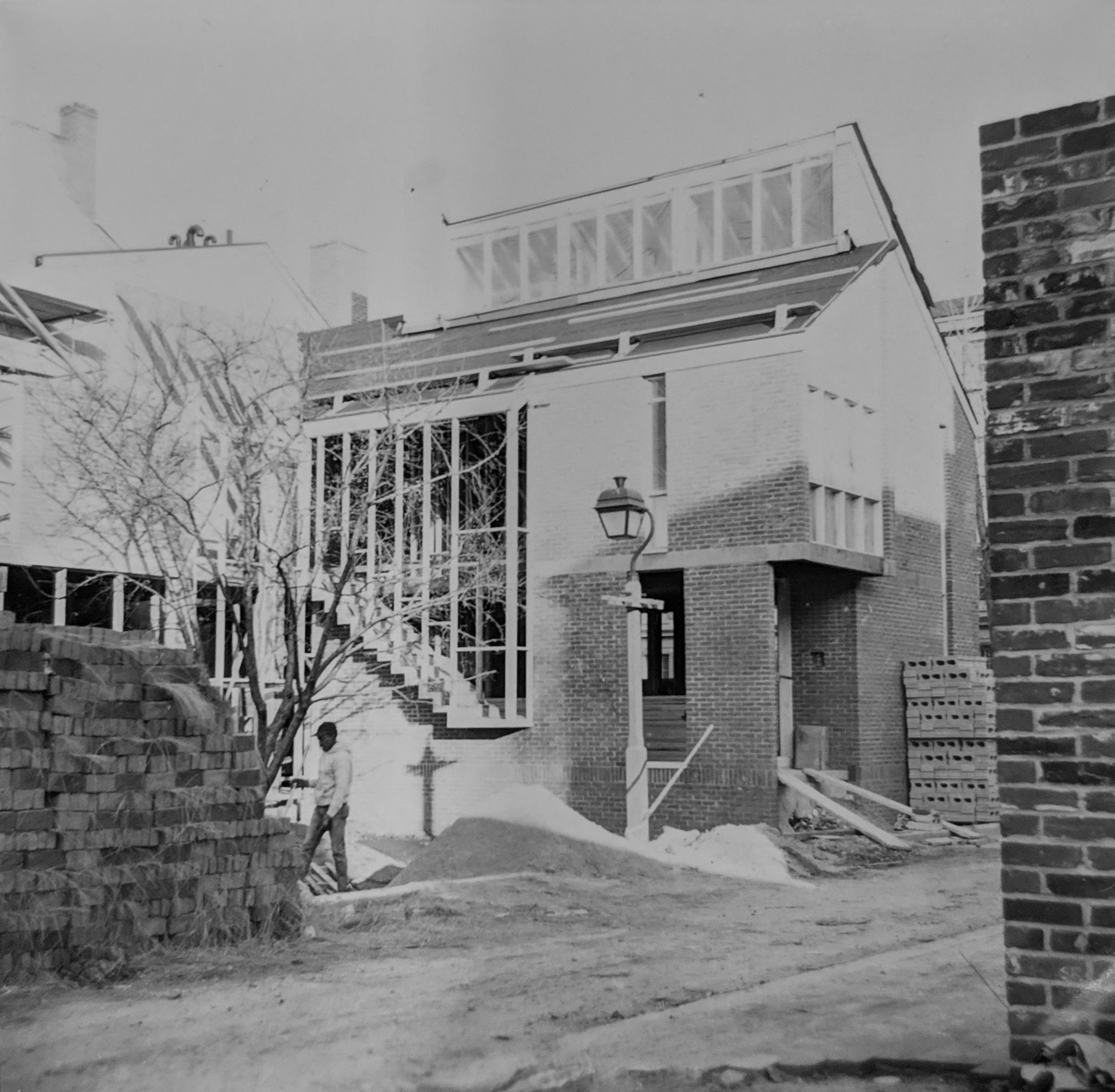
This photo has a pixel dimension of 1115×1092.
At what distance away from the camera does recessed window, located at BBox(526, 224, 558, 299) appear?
4.85m

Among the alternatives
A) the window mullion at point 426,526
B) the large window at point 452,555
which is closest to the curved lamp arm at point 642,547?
the large window at point 452,555

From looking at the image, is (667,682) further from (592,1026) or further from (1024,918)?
(1024,918)

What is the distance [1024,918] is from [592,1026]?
1483 millimetres

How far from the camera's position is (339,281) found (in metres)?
5.20

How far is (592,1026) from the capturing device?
158 inches

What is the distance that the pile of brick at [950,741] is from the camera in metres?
4.71

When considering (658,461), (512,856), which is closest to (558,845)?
(512,856)

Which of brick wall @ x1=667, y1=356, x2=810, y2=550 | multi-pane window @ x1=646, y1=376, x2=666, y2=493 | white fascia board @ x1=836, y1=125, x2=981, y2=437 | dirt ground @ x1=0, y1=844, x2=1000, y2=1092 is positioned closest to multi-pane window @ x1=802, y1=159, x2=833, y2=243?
white fascia board @ x1=836, y1=125, x2=981, y2=437

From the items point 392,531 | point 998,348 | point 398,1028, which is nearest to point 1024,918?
point 998,348

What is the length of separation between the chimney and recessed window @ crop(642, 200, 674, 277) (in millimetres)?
2392

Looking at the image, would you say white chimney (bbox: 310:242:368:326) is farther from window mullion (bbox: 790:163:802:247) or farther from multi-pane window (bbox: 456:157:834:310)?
window mullion (bbox: 790:163:802:247)

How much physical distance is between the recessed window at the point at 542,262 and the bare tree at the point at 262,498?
56 cm

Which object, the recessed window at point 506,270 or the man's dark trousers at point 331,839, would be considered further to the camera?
the man's dark trousers at point 331,839

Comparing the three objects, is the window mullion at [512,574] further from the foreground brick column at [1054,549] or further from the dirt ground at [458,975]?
the foreground brick column at [1054,549]
